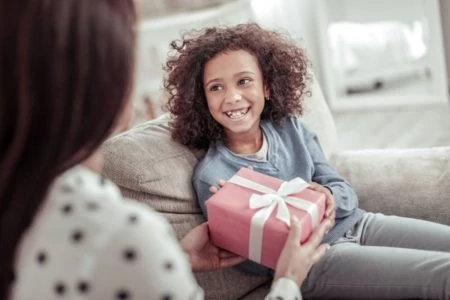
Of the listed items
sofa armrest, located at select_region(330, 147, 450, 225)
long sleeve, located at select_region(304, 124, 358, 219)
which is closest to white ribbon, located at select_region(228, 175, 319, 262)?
long sleeve, located at select_region(304, 124, 358, 219)

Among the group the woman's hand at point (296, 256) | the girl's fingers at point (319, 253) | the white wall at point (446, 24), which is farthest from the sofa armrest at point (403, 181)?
the white wall at point (446, 24)

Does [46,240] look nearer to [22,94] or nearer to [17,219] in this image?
[17,219]

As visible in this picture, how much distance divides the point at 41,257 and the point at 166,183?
80cm

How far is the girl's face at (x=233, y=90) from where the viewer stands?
172cm

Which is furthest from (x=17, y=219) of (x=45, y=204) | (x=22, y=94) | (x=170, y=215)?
(x=170, y=215)

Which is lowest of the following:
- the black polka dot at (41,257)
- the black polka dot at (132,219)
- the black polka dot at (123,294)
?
the black polka dot at (123,294)

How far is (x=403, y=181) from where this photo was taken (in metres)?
1.94

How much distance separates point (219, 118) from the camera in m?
1.74

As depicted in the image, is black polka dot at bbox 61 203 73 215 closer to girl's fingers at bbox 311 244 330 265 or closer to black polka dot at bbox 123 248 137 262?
black polka dot at bbox 123 248 137 262

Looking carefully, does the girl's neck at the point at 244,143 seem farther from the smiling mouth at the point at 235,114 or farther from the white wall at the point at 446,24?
the white wall at the point at 446,24

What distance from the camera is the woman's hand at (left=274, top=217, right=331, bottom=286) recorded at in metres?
1.36

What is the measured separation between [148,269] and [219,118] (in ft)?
2.99

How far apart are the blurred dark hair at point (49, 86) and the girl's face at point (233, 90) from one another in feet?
2.78

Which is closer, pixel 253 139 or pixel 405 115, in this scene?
pixel 253 139
